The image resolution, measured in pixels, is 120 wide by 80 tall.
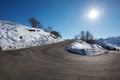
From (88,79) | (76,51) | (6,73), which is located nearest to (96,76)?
(88,79)

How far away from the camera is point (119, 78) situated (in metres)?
7.18

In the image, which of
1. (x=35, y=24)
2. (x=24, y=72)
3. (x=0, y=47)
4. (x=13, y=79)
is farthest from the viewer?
(x=35, y=24)

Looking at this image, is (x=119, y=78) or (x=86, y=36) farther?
(x=86, y=36)

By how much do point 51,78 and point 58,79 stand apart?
49 cm

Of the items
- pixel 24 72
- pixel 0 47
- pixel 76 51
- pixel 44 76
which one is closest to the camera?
pixel 44 76

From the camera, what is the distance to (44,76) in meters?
7.41

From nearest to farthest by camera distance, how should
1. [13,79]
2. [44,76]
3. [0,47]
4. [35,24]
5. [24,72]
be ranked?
[13,79]
[44,76]
[24,72]
[0,47]
[35,24]

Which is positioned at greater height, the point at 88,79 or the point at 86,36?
the point at 86,36

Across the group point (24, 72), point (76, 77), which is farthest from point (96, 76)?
point (24, 72)

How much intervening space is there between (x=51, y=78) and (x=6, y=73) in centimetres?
→ 340

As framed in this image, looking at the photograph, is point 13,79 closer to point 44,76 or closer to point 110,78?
point 44,76

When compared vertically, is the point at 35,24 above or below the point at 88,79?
above

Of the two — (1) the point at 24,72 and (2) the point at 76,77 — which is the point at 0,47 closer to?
(1) the point at 24,72

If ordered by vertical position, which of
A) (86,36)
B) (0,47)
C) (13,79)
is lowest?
(13,79)
